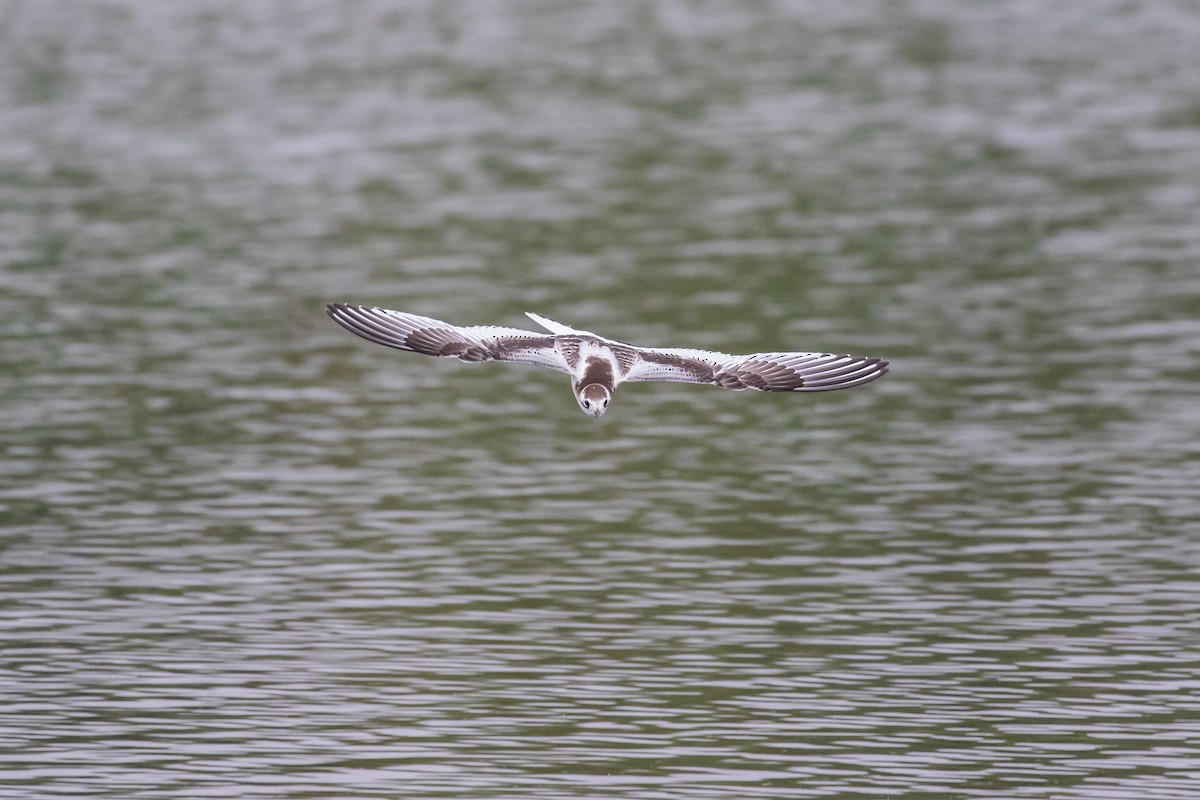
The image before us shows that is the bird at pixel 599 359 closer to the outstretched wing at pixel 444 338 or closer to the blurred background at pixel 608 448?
the outstretched wing at pixel 444 338

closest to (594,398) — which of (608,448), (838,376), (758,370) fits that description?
(758,370)

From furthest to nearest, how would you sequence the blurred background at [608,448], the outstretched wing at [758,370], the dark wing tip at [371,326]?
the blurred background at [608,448] < the dark wing tip at [371,326] < the outstretched wing at [758,370]

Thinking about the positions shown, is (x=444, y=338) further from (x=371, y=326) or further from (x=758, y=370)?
(x=758, y=370)

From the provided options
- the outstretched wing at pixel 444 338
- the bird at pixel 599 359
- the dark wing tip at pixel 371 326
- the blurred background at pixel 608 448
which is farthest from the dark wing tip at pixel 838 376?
the blurred background at pixel 608 448

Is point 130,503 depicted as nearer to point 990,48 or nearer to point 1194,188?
point 1194,188

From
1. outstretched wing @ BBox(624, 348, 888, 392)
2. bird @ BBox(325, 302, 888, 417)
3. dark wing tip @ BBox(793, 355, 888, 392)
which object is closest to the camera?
bird @ BBox(325, 302, 888, 417)

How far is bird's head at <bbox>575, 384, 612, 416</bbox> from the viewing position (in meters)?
15.5

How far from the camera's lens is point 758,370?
55.7 ft

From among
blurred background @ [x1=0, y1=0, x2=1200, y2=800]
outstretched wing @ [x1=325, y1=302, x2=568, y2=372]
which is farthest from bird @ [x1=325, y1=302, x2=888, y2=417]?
blurred background @ [x1=0, y1=0, x2=1200, y2=800]

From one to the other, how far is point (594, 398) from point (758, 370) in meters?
1.86

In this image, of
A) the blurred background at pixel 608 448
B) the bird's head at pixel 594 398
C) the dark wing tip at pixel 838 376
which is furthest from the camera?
the blurred background at pixel 608 448

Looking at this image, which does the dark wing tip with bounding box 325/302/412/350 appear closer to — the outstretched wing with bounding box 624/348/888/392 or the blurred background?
the outstretched wing with bounding box 624/348/888/392

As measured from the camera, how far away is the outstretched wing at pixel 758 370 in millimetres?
16281

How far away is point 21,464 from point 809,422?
9.96 metres
